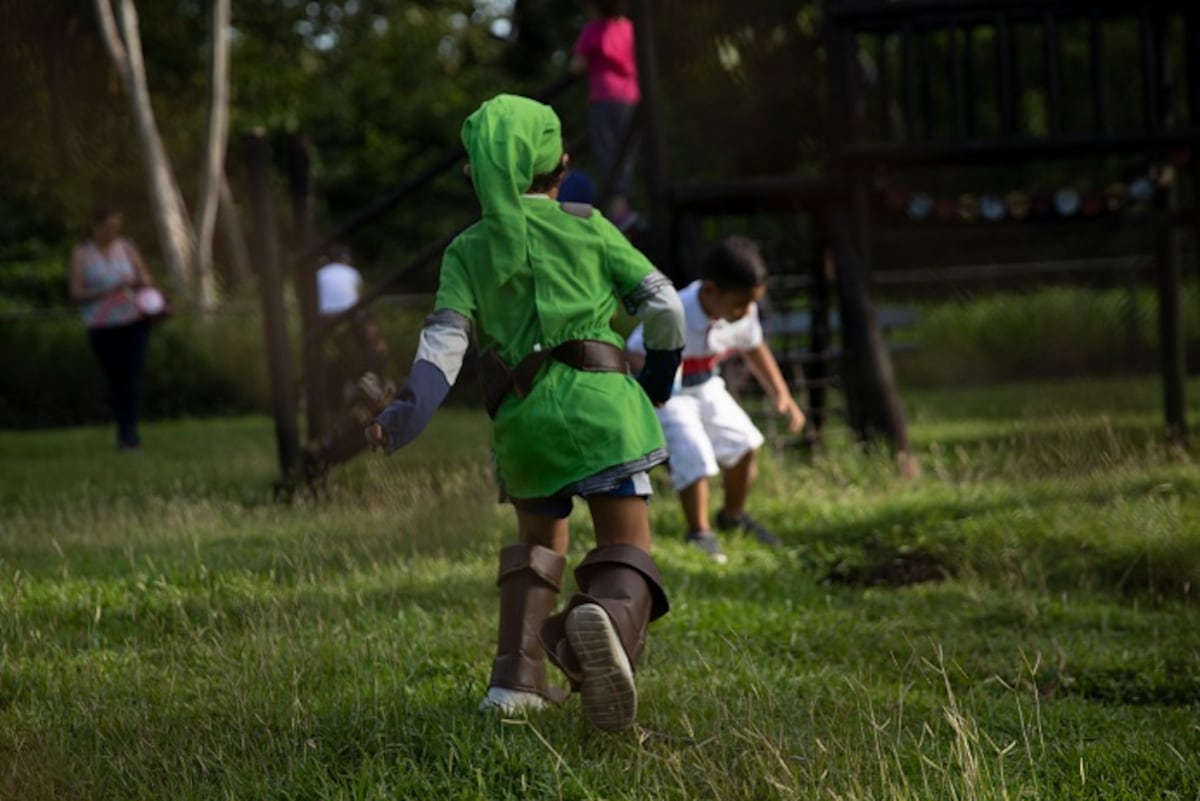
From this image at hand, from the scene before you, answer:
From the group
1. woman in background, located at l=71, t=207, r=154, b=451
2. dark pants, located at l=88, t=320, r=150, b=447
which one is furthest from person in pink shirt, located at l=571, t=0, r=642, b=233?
dark pants, located at l=88, t=320, r=150, b=447

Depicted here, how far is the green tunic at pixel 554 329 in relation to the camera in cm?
467

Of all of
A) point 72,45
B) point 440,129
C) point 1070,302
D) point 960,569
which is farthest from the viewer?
point 440,129

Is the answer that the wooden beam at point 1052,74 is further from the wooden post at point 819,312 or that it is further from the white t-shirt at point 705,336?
the white t-shirt at point 705,336

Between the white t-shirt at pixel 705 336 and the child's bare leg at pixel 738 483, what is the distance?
1.39 ft

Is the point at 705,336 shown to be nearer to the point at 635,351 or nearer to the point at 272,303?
the point at 635,351

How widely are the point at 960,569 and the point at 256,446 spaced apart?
8388mm

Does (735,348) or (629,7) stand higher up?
(629,7)

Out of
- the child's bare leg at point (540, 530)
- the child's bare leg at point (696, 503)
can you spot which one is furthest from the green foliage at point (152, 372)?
the child's bare leg at point (540, 530)

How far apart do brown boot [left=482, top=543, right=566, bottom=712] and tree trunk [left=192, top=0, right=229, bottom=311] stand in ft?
64.5

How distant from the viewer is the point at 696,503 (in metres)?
7.86

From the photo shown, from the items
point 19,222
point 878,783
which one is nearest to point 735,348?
point 878,783

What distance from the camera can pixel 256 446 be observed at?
14.5m

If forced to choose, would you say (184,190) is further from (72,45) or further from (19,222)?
(72,45)

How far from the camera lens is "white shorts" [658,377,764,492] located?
25.5 feet
